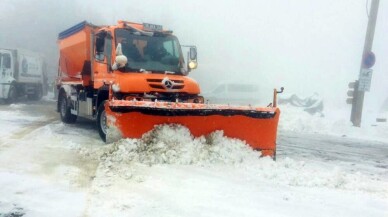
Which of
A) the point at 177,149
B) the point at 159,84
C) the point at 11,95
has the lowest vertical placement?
the point at 11,95

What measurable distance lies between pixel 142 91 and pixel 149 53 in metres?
1.16

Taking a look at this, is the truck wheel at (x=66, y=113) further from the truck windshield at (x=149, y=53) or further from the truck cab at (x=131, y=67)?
the truck windshield at (x=149, y=53)

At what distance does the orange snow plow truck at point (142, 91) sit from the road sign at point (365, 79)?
721 cm

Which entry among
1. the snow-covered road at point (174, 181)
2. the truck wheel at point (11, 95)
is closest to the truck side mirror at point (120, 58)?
the snow-covered road at point (174, 181)

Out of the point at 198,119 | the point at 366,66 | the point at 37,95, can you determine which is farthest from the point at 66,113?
the point at 37,95

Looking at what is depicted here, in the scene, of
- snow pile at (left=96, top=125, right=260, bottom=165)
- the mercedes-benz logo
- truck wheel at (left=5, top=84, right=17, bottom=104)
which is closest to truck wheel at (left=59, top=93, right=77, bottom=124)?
the mercedes-benz logo

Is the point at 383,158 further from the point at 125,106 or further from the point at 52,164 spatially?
the point at 52,164

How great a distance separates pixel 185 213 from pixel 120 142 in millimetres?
2692

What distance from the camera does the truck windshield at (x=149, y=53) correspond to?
8328 mm

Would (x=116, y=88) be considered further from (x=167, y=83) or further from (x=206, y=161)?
(x=206, y=161)

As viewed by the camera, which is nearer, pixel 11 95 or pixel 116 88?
pixel 116 88

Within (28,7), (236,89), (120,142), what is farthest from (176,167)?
(28,7)

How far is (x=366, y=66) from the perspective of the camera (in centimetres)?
1370

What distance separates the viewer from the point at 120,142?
655cm
